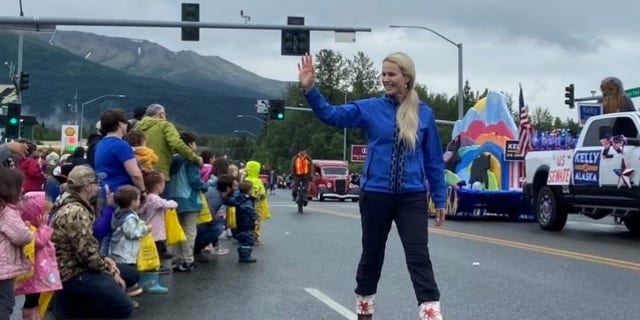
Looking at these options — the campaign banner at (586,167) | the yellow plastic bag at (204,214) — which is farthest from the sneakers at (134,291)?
the campaign banner at (586,167)

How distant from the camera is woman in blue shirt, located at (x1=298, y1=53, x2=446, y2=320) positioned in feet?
19.5

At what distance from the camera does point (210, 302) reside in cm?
838

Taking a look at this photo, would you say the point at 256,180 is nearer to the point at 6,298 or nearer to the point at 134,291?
the point at 134,291

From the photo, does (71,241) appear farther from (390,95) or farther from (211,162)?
(211,162)

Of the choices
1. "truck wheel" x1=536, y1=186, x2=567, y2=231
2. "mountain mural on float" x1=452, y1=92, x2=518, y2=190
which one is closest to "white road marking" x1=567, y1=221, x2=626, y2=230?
"truck wheel" x1=536, y1=186, x2=567, y2=231

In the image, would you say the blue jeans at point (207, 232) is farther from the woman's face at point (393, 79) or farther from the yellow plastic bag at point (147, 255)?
the woman's face at point (393, 79)

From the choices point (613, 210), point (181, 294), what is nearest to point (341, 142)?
point (613, 210)

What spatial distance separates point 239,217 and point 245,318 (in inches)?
170

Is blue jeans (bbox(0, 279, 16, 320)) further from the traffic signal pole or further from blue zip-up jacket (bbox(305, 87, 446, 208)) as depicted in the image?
the traffic signal pole

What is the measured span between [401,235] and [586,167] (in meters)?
10.4

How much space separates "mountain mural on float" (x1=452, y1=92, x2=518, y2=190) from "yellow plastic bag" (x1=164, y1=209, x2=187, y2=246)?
45.8ft

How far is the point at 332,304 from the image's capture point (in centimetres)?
810

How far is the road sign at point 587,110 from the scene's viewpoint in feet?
62.3

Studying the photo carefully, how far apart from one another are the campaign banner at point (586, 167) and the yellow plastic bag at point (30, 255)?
1103cm
